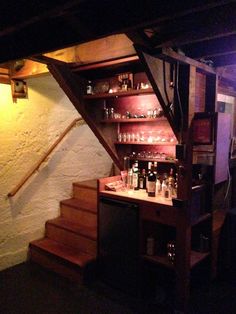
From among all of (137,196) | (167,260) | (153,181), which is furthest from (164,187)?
(167,260)

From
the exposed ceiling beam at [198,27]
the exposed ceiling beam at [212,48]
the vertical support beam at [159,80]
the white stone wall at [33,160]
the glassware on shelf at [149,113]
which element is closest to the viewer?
the exposed ceiling beam at [198,27]

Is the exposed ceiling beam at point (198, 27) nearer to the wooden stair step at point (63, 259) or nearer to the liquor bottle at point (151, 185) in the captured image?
the liquor bottle at point (151, 185)

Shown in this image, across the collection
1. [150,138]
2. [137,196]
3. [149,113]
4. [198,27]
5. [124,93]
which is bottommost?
[137,196]

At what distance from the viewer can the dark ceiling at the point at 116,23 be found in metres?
1.43

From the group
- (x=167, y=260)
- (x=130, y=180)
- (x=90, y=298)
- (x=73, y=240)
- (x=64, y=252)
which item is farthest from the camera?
(x=73, y=240)

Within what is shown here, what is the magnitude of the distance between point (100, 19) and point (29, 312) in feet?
8.34

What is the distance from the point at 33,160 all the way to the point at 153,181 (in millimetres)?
1690

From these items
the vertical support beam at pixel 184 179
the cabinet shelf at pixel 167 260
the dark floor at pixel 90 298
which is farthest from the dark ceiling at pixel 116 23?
the dark floor at pixel 90 298

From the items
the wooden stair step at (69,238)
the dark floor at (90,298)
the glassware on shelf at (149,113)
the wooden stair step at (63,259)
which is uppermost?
the glassware on shelf at (149,113)

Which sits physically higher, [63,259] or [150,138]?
[150,138]

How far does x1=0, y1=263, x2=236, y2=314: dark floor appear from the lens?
268cm

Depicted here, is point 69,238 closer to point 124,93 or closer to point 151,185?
→ point 151,185

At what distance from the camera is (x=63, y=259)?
326cm

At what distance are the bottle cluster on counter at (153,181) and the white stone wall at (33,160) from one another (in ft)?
3.94
